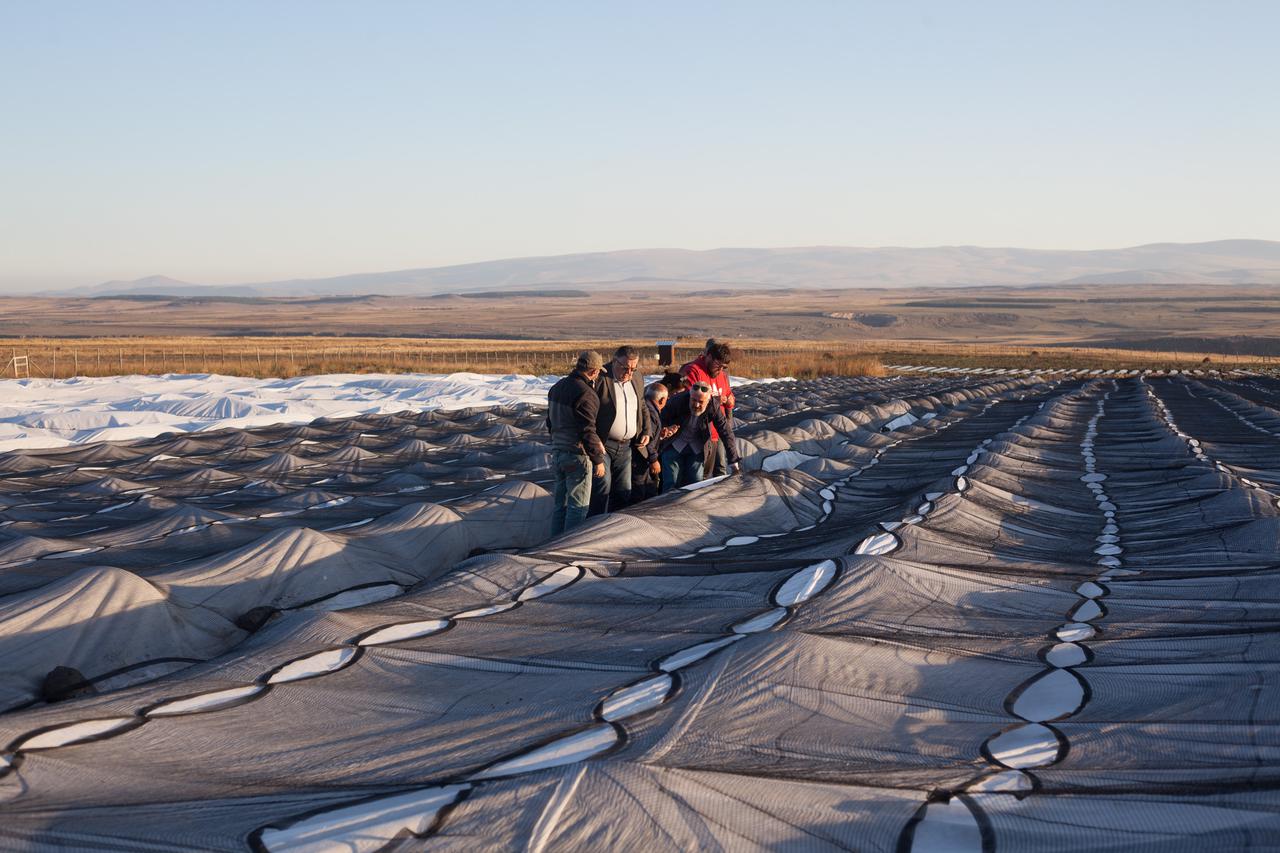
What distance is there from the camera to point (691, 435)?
11.5 m

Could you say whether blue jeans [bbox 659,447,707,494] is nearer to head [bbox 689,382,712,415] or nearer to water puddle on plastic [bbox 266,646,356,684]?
head [bbox 689,382,712,415]

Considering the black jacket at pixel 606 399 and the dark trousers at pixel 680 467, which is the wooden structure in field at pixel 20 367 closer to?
the dark trousers at pixel 680 467

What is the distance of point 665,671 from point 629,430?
13.1 feet

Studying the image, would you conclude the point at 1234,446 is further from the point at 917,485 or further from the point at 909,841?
the point at 909,841

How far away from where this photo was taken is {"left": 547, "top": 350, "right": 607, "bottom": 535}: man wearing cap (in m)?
9.23

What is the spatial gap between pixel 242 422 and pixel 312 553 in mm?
15842

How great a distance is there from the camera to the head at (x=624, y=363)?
9.18m

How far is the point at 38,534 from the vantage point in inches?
467

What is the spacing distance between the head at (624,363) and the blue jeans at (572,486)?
725mm

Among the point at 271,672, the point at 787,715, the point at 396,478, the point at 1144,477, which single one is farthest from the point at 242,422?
the point at 787,715

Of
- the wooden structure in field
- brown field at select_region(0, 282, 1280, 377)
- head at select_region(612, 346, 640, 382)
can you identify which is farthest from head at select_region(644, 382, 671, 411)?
brown field at select_region(0, 282, 1280, 377)

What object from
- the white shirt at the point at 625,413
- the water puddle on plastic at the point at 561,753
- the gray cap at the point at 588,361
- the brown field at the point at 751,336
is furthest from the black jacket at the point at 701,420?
the brown field at the point at 751,336

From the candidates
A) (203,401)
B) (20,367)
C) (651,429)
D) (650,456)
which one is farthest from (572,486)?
(20,367)

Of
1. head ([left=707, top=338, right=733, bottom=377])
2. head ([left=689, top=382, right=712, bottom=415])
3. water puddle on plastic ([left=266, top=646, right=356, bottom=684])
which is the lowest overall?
water puddle on plastic ([left=266, top=646, right=356, bottom=684])
